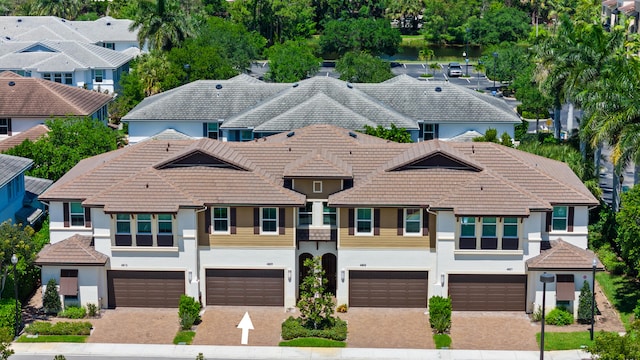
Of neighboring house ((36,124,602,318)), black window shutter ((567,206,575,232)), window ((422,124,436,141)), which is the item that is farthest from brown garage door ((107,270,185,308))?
window ((422,124,436,141))

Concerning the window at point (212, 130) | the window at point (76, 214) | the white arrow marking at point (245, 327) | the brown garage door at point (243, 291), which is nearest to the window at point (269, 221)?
the brown garage door at point (243, 291)

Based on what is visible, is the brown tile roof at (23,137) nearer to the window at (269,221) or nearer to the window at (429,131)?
the window at (429,131)

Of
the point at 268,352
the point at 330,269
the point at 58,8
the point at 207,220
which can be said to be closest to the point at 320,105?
the point at 330,269

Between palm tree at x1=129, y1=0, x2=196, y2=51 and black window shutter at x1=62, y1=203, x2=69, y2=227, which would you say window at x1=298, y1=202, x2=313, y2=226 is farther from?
palm tree at x1=129, y1=0, x2=196, y2=51

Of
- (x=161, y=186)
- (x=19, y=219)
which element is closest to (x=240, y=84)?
(x=19, y=219)

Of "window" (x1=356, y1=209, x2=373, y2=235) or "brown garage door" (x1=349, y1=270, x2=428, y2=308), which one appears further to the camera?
"brown garage door" (x1=349, y1=270, x2=428, y2=308)
